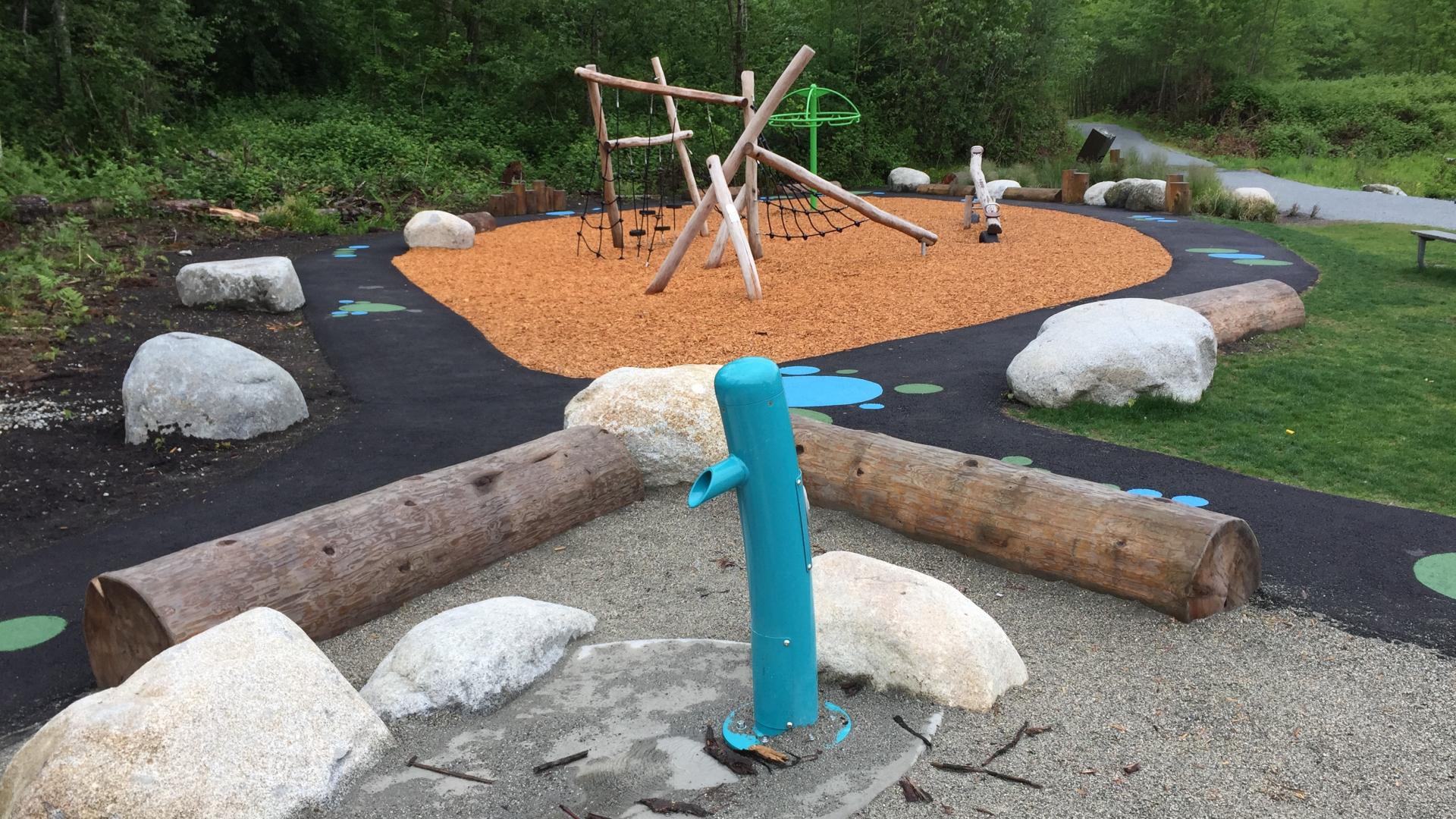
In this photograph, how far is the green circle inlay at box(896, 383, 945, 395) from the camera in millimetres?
5989

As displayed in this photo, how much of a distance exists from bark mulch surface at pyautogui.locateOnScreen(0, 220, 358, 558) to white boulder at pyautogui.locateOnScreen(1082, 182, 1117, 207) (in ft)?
39.1

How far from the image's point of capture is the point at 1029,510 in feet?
11.9

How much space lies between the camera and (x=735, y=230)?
29.6ft

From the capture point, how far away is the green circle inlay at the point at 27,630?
336cm

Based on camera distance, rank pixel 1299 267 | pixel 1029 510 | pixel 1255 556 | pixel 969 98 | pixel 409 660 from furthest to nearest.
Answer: pixel 969 98, pixel 1299 267, pixel 1029 510, pixel 1255 556, pixel 409 660

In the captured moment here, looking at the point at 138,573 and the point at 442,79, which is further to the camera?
the point at 442,79

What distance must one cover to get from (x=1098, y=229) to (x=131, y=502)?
36.4 ft

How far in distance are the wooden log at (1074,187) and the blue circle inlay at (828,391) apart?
11179 mm

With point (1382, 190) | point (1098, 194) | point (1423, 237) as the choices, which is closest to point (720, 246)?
point (1423, 237)

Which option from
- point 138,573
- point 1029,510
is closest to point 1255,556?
point 1029,510

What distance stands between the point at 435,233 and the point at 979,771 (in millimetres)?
11038

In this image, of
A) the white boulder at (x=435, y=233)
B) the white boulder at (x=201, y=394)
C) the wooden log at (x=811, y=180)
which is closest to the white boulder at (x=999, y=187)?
the wooden log at (x=811, y=180)

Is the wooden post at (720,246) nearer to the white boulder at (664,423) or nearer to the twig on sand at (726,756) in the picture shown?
the white boulder at (664,423)

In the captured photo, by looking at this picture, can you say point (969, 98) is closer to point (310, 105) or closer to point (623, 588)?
point (310, 105)
